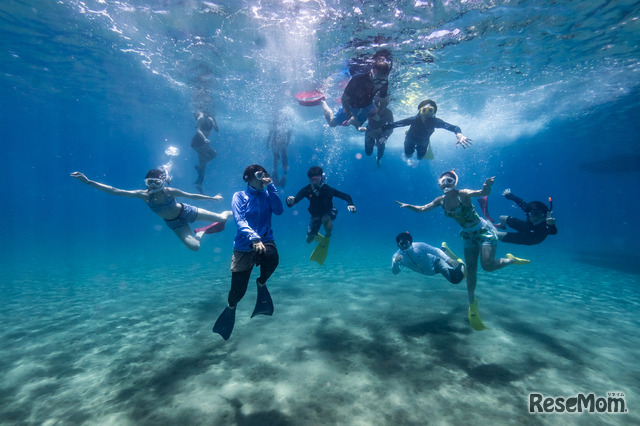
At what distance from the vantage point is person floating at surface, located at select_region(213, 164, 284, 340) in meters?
4.91

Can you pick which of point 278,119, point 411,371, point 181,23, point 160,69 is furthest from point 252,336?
point 278,119

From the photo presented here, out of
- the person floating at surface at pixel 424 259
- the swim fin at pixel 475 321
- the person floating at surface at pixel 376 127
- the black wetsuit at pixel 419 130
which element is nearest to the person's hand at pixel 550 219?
the person floating at surface at pixel 424 259

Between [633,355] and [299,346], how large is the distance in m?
6.85

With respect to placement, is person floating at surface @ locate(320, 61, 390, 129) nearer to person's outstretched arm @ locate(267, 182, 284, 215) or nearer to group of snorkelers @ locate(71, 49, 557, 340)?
group of snorkelers @ locate(71, 49, 557, 340)

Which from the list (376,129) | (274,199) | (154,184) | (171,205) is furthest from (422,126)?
(154,184)

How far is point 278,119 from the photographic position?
30625mm

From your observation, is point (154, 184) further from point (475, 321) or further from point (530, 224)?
point (530, 224)

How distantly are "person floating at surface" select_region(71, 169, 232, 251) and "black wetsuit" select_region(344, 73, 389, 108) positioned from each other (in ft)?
20.7

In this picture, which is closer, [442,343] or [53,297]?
[442,343]

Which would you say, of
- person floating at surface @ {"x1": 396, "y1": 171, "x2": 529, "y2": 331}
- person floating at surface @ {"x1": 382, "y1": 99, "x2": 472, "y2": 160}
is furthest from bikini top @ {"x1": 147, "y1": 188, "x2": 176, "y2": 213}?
person floating at surface @ {"x1": 382, "y1": 99, "x2": 472, "y2": 160}

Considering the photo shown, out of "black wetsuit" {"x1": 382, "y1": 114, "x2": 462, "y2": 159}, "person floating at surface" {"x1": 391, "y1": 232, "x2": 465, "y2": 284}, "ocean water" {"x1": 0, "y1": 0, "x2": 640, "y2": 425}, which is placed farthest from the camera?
"black wetsuit" {"x1": 382, "y1": 114, "x2": 462, "y2": 159}

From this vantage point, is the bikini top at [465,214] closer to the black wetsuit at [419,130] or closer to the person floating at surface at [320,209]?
the person floating at surface at [320,209]

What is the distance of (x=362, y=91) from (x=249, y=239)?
24.7 feet

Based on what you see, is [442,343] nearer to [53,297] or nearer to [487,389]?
[487,389]
